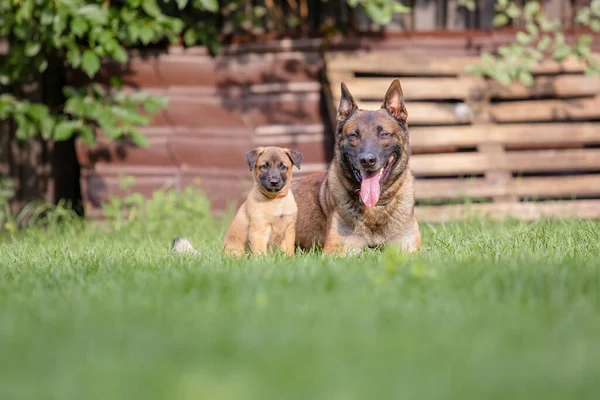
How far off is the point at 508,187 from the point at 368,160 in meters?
3.47

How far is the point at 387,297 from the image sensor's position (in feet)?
11.1

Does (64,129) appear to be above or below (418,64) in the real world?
below

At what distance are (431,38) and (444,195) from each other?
1754 mm

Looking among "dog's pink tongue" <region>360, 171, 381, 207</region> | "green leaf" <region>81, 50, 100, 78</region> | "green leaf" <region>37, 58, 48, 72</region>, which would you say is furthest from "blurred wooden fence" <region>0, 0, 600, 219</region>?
"dog's pink tongue" <region>360, 171, 381, 207</region>

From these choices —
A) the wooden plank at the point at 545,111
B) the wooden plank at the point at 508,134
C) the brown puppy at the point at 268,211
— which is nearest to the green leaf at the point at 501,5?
the wooden plank at the point at 545,111

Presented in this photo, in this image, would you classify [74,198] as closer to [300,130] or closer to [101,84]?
[101,84]

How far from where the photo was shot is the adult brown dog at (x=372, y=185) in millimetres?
5086

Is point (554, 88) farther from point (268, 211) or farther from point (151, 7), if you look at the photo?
point (151, 7)

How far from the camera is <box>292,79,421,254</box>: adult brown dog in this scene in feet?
16.7

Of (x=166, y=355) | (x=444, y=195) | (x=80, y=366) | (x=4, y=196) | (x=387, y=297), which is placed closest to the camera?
(x=80, y=366)

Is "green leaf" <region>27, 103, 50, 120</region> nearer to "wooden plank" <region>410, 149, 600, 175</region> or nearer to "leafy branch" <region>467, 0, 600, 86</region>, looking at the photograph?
"wooden plank" <region>410, 149, 600, 175</region>

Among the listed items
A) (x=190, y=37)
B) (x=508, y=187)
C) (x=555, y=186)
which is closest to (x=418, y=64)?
(x=508, y=187)

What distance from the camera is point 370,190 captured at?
5051mm

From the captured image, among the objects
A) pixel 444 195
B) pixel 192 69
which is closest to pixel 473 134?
pixel 444 195
